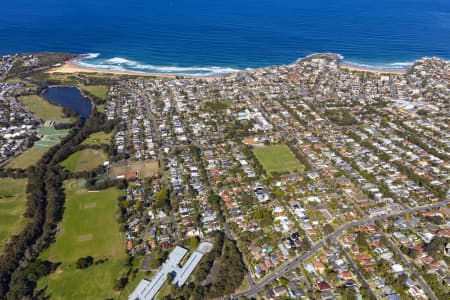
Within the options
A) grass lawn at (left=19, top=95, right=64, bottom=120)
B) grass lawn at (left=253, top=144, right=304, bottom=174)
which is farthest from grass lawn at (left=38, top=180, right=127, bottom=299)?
grass lawn at (left=19, top=95, right=64, bottom=120)

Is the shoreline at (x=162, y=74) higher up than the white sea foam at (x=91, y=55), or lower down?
lower down

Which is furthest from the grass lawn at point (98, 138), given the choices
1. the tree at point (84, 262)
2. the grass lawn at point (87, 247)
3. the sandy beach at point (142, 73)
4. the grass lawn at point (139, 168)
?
the sandy beach at point (142, 73)

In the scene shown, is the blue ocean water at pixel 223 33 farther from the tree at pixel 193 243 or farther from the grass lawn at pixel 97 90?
the tree at pixel 193 243

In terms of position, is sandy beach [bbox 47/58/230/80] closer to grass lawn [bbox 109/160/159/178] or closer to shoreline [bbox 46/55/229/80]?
shoreline [bbox 46/55/229/80]

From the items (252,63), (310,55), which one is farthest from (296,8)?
(252,63)

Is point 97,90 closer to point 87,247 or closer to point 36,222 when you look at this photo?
point 36,222

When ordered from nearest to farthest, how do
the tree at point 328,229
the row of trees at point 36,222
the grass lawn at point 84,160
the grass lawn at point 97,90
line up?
the row of trees at point 36,222
the tree at point 328,229
the grass lawn at point 84,160
the grass lawn at point 97,90
